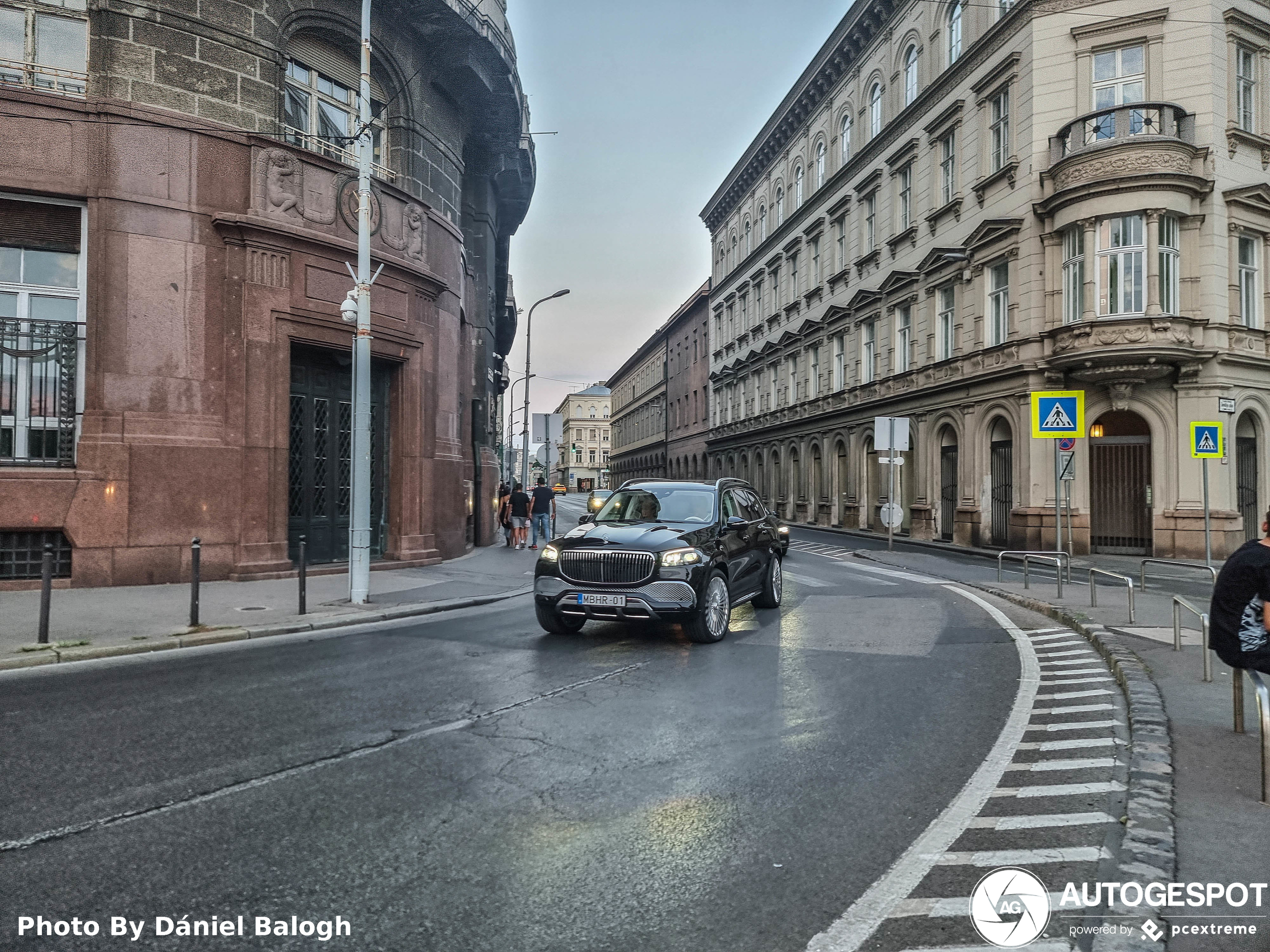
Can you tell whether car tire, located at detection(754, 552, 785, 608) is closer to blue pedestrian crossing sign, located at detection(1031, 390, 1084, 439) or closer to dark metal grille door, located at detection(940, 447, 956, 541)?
blue pedestrian crossing sign, located at detection(1031, 390, 1084, 439)

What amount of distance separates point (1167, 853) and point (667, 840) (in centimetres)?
216

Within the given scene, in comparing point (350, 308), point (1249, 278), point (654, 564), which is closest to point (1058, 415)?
point (654, 564)

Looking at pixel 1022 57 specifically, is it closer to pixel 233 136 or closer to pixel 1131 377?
pixel 1131 377

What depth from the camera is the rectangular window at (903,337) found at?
30391 mm

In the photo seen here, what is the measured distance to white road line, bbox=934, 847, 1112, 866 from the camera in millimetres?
3582

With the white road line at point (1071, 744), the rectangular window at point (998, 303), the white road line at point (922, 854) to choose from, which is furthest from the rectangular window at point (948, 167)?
the white road line at point (1071, 744)

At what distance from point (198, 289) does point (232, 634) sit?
709 cm

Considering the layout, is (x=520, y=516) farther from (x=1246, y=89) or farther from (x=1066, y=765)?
(x=1246, y=89)

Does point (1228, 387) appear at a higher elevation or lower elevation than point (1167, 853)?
higher

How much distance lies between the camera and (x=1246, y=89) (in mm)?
22484

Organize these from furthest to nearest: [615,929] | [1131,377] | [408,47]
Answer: [1131,377] → [408,47] → [615,929]

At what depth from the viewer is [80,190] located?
12750 millimetres

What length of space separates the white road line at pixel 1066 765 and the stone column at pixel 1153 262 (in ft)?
64.5

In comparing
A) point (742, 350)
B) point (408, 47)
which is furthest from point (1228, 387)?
point (742, 350)
